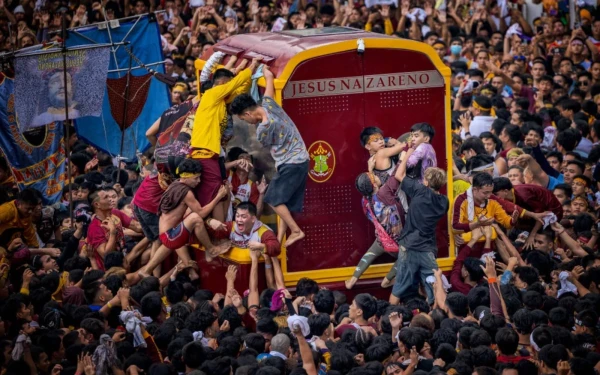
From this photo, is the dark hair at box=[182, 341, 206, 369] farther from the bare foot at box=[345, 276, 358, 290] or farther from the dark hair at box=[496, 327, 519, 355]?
the bare foot at box=[345, 276, 358, 290]

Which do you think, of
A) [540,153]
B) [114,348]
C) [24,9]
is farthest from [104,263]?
[24,9]

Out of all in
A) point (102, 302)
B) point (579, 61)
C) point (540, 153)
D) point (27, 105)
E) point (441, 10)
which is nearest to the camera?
point (102, 302)

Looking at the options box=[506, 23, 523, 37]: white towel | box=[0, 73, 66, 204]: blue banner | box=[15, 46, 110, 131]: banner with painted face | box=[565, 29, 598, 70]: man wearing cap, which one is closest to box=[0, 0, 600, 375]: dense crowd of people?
box=[0, 73, 66, 204]: blue banner

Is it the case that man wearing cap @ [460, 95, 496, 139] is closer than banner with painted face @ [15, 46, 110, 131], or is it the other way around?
banner with painted face @ [15, 46, 110, 131]

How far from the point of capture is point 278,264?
1176cm

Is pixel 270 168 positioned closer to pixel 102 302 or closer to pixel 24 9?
pixel 102 302

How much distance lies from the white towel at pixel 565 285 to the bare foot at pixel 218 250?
3.22 metres

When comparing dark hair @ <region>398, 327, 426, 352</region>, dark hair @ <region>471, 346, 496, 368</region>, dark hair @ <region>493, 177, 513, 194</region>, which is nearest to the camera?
dark hair @ <region>471, 346, 496, 368</region>

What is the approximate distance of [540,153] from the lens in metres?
15.0

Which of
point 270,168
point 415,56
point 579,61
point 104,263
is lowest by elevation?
point 579,61

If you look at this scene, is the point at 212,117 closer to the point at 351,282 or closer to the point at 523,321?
the point at 351,282

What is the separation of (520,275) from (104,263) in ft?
13.7

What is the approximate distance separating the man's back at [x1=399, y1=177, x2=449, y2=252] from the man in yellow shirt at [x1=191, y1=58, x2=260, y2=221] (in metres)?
1.86

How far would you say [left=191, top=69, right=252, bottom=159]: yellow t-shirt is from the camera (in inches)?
461
